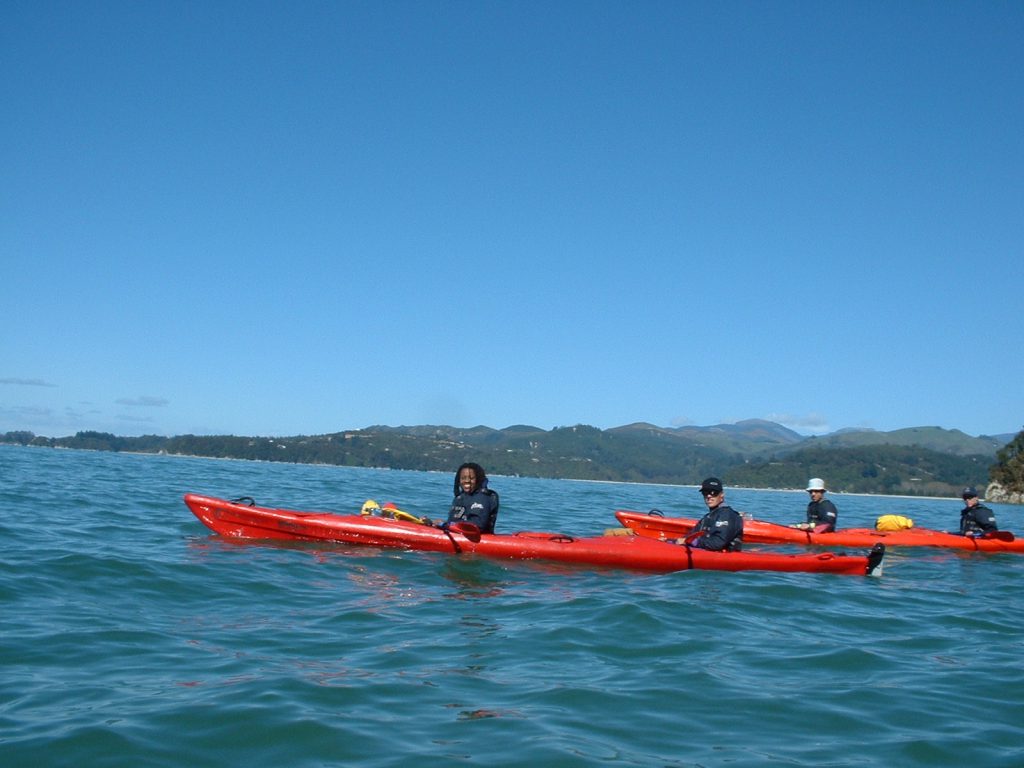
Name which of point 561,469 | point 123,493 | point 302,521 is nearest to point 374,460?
point 561,469

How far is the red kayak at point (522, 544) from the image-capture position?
10836mm

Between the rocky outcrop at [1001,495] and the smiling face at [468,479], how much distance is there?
199 ft

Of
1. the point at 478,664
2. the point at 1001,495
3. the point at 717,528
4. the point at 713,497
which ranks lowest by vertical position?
the point at 478,664

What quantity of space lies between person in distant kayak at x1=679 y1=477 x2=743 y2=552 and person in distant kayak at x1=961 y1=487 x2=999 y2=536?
22.0 ft

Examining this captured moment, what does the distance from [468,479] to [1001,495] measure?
6283 cm

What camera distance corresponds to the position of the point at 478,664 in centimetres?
585

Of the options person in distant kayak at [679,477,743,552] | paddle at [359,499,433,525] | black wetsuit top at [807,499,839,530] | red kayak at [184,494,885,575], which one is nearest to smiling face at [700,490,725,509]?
person in distant kayak at [679,477,743,552]

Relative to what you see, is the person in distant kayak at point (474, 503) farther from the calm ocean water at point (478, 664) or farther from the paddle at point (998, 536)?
the paddle at point (998, 536)

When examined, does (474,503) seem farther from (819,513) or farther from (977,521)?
(977,521)

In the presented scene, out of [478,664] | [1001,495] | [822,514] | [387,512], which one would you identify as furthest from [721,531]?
[1001,495]

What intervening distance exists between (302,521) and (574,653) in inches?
257

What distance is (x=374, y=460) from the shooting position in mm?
138000

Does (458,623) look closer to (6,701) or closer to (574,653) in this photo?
(574,653)

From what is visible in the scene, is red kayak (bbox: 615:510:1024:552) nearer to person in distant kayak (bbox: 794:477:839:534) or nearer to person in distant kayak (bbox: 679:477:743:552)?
person in distant kayak (bbox: 794:477:839:534)
